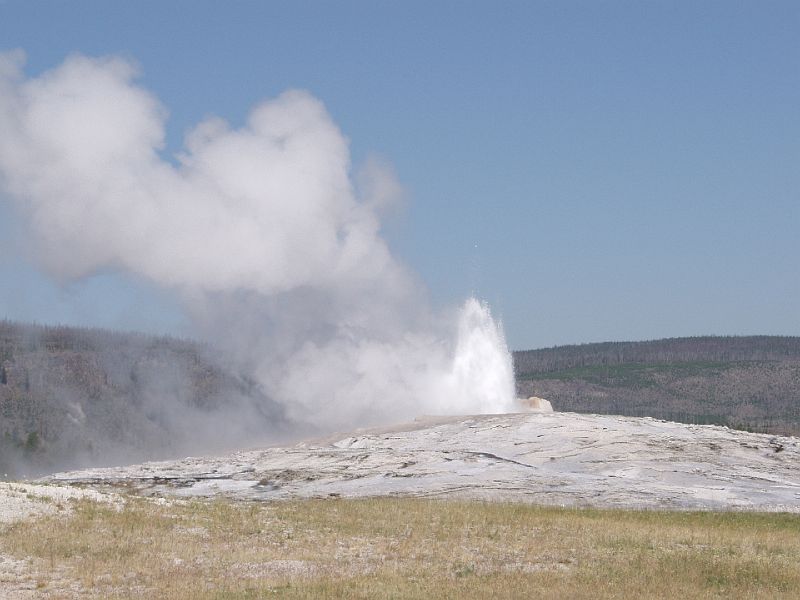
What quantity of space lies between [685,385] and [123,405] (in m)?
109

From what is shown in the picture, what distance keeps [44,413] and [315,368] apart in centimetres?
2615

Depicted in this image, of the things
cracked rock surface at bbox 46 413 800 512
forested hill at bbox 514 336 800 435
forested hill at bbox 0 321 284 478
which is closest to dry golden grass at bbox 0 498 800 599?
cracked rock surface at bbox 46 413 800 512

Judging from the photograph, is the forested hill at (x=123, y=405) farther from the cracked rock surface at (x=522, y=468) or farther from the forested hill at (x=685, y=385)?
the forested hill at (x=685, y=385)

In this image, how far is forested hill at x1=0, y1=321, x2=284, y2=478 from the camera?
77.4m

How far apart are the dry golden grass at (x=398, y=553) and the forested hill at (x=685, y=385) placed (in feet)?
350

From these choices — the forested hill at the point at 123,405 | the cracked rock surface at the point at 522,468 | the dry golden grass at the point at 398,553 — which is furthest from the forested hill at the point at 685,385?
the dry golden grass at the point at 398,553

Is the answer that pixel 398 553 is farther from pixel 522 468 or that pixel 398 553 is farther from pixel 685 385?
pixel 685 385

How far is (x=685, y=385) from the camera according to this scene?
17275 centimetres

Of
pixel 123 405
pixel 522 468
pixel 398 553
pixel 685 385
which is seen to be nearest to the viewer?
pixel 398 553

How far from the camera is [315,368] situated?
7162cm

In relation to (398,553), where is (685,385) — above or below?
above

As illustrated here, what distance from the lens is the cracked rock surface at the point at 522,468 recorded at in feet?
122

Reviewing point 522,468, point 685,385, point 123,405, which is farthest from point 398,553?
point 685,385

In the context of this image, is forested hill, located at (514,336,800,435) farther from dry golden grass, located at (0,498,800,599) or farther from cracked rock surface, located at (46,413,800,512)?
dry golden grass, located at (0,498,800,599)
